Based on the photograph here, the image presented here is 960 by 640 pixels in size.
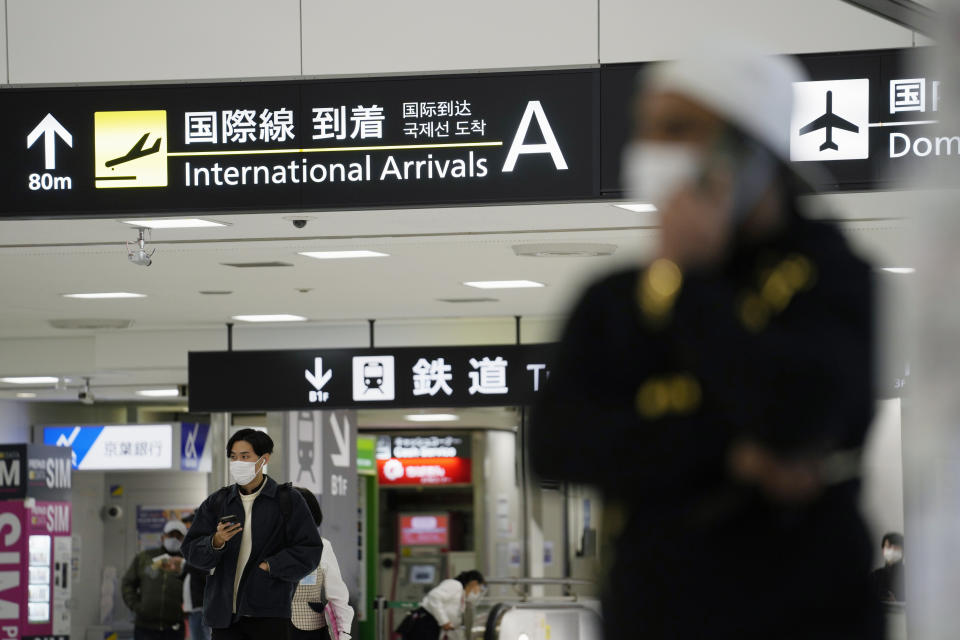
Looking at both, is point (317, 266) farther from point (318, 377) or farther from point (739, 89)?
point (739, 89)

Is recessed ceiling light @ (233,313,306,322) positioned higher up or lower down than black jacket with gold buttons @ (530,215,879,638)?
higher up

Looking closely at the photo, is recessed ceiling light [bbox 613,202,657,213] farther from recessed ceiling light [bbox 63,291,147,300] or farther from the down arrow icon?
recessed ceiling light [bbox 63,291,147,300]

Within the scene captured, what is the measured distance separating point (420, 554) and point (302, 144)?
17975 millimetres

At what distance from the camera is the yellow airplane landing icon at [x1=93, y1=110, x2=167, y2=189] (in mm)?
7160

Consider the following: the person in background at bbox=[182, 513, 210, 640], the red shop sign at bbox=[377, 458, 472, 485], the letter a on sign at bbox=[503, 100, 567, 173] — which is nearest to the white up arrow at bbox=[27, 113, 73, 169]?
the letter a on sign at bbox=[503, 100, 567, 173]

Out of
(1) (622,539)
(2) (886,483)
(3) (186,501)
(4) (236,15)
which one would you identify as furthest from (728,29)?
(3) (186,501)

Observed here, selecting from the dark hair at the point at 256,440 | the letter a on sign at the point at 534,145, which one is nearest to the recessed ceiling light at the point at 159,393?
the dark hair at the point at 256,440

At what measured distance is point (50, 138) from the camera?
7.21 m

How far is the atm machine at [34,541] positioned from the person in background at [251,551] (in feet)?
27.2

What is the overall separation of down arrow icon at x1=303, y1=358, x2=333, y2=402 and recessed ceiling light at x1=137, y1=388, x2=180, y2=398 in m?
8.57

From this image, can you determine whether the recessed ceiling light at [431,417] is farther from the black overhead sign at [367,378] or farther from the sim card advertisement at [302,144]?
the sim card advertisement at [302,144]

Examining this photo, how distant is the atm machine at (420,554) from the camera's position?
79.5 feet

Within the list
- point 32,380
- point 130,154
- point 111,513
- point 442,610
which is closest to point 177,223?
point 130,154

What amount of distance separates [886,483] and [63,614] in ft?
25.6
